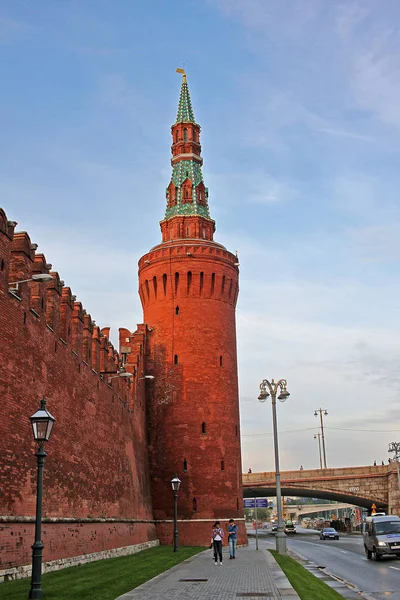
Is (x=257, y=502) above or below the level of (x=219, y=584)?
above

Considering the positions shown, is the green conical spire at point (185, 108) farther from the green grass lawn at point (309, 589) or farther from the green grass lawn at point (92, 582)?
the green grass lawn at point (309, 589)

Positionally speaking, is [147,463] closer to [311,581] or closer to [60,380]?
[60,380]

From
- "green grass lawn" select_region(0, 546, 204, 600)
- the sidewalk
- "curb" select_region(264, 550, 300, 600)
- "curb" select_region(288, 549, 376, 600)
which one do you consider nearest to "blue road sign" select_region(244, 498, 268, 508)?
"curb" select_region(288, 549, 376, 600)

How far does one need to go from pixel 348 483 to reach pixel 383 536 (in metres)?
43.7

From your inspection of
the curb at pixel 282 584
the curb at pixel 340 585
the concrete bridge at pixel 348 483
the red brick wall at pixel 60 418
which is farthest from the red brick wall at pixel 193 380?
the concrete bridge at pixel 348 483

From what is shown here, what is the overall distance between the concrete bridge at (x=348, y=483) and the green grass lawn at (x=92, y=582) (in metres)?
47.7

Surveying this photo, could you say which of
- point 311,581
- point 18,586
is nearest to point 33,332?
point 18,586

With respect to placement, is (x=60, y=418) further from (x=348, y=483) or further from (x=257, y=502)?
(x=348, y=483)

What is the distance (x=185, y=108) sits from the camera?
50.2m

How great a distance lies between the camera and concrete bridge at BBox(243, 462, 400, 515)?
6525cm

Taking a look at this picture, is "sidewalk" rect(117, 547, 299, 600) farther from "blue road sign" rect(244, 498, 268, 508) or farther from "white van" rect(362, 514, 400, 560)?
"blue road sign" rect(244, 498, 268, 508)

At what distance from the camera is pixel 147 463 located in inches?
1578

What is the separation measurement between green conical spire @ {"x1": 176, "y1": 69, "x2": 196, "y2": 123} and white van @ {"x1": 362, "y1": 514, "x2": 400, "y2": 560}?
3267cm

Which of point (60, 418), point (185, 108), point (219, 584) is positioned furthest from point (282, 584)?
point (185, 108)
